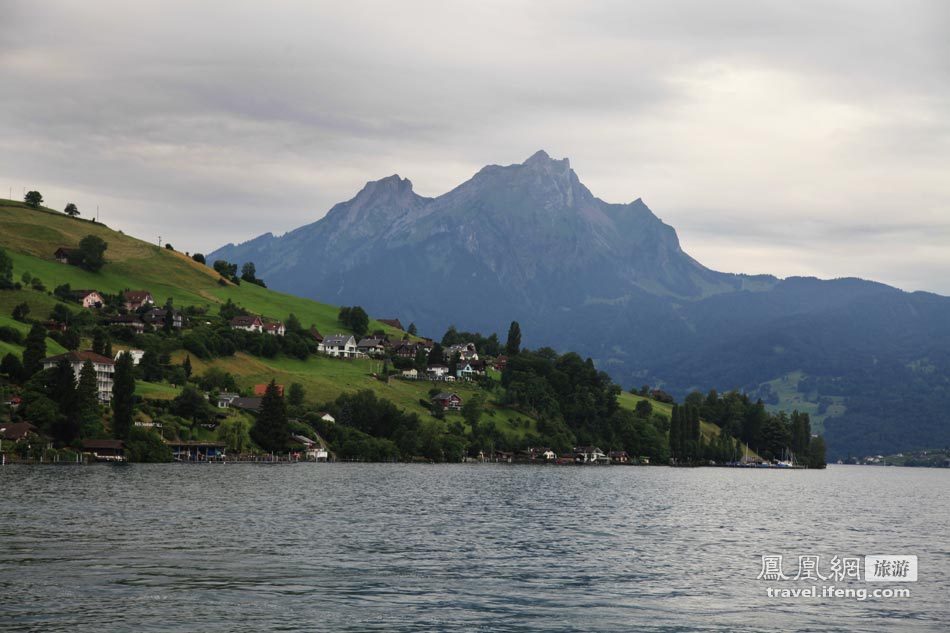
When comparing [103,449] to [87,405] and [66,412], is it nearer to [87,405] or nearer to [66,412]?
[87,405]

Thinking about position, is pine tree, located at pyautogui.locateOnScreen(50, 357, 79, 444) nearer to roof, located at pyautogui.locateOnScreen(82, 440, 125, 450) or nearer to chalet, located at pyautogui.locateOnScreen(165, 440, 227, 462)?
roof, located at pyautogui.locateOnScreen(82, 440, 125, 450)

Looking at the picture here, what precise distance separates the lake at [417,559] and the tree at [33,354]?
204 feet

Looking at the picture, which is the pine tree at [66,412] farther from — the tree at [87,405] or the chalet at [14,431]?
the chalet at [14,431]

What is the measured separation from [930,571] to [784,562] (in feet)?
32.6

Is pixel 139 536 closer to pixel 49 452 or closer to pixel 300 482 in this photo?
pixel 300 482

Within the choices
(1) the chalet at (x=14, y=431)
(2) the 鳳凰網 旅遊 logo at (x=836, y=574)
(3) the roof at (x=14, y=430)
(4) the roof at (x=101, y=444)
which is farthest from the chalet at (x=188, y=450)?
(2) the 鳳凰網 旅遊 logo at (x=836, y=574)

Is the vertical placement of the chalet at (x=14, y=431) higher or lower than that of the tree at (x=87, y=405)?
lower

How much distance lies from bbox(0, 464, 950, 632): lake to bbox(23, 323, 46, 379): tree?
62.2 metres

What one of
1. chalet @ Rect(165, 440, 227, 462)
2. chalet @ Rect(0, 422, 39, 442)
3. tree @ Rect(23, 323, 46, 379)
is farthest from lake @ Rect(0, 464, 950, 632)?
tree @ Rect(23, 323, 46, 379)

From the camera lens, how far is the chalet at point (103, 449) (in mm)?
175750

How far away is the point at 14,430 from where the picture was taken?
168 metres

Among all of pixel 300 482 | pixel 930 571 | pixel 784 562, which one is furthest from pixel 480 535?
pixel 300 482

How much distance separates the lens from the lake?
52125 mm

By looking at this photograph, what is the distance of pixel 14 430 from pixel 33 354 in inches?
1105
